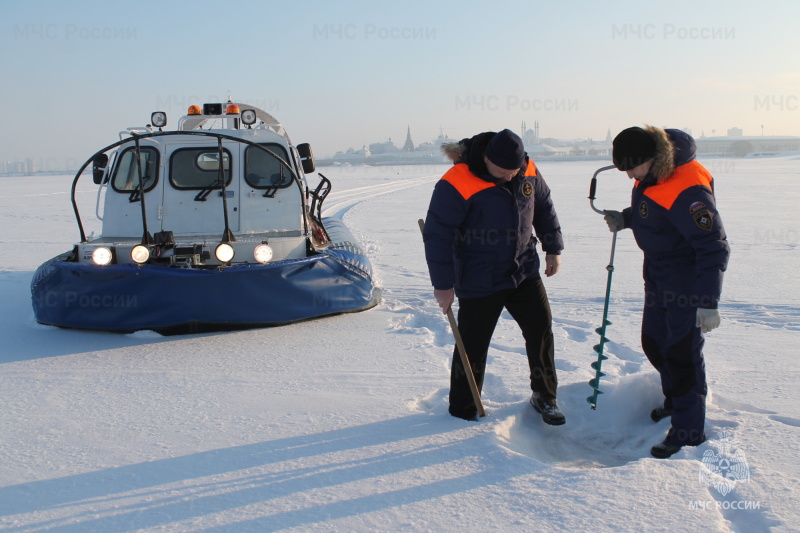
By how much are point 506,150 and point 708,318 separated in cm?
108

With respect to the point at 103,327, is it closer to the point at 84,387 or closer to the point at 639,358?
the point at 84,387

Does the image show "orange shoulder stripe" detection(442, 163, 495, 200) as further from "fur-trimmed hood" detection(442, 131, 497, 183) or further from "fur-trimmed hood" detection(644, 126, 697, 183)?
"fur-trimmed hood" detection(644, 126, 697, 183)

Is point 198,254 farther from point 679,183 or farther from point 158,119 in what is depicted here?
point 679,183

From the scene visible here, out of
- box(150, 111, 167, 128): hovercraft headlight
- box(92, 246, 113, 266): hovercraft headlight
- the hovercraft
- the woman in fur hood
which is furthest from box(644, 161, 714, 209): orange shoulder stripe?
A: box(150, 111, 167, 128): hovercraft headlight

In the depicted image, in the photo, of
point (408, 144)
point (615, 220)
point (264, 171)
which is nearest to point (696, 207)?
point (615, 220)

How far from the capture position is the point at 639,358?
416 centimetres

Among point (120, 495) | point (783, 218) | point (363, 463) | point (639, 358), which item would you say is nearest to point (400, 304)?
point (639, 358)

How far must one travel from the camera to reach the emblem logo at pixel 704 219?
262cm

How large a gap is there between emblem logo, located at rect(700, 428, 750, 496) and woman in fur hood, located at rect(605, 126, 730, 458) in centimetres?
12

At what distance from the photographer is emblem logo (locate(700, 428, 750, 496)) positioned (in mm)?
2469

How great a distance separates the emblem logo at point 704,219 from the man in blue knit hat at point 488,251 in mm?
771

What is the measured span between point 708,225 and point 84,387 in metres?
3.32

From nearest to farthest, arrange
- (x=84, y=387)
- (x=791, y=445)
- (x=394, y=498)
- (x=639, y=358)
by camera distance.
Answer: (x=394, y=498) < (x=791, y=445) < (x=84, y=387) < (x=639, y=358)

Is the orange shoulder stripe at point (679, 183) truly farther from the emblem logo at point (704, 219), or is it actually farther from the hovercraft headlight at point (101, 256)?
the hovercraft headlight at point (101, 256)
